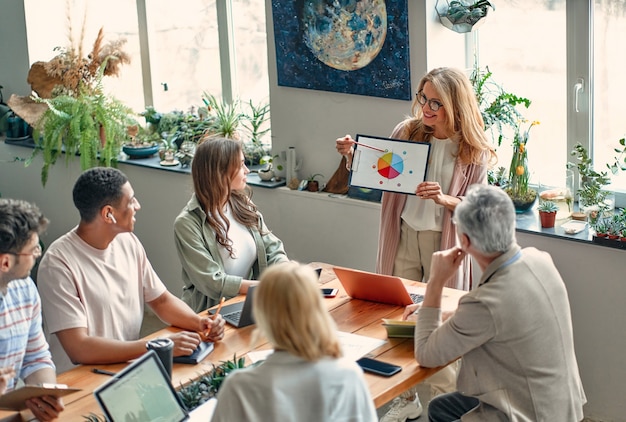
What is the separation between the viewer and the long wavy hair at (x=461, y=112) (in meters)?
3.92

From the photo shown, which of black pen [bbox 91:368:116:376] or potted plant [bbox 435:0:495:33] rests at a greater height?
potted plant [bbox 435:0:495:33]

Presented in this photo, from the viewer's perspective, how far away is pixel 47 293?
3.16 metres

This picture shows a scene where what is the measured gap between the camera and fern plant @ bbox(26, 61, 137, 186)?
5.79m

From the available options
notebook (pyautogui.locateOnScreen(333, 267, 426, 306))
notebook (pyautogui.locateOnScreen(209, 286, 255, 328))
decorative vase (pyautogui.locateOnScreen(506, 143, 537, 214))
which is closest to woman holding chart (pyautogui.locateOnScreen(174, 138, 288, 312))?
notebook (pyautogui.locateOnScreen(209, 286, 255, 328))

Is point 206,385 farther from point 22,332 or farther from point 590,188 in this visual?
point 590,188

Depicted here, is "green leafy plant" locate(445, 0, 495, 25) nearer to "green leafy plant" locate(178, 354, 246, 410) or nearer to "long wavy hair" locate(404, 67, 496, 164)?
"long wavy hair" locate(404, 67, 496, 164)

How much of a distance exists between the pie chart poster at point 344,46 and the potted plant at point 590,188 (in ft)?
2.91

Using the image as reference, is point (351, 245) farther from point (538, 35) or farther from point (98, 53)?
point (98, 53)

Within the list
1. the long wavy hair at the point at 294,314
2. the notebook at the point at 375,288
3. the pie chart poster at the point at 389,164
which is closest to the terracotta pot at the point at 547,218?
the pie chart poster at the point at 389,164

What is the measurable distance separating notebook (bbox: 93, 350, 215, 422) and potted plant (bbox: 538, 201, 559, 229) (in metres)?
2.06

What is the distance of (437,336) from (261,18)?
10.3 ft

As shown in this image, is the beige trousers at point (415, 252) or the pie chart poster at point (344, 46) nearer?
the beige trousers at point (415, 252)

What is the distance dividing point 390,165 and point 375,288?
767 millimetres

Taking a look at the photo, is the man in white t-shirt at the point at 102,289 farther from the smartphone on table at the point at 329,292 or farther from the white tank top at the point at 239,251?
the smartphone on table at the point at 329,292
